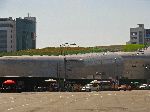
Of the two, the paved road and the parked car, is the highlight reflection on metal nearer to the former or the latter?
the parked car

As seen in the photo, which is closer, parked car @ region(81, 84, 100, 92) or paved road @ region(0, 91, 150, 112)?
paved road @ region(0, 91, 150, 112)

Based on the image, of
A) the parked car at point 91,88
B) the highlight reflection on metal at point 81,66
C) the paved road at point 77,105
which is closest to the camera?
the paved road at point 77,105

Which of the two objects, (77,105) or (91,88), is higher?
(77,105)

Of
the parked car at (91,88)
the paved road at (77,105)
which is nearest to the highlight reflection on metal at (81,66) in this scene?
the parked car at (91,88)

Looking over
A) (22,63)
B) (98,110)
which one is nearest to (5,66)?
(22,63)

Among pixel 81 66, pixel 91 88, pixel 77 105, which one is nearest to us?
pixel 77 105

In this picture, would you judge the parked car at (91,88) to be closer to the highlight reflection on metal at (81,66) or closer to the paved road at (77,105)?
the highlight reflection on metal at (81,66)

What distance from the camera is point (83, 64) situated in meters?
167

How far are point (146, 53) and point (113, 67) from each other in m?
11.9

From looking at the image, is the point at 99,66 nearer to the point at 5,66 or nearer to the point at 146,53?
the point at 146,53

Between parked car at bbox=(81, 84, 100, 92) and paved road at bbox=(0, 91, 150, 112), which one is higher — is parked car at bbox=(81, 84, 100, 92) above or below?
below

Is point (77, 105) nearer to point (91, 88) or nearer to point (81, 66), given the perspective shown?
point (91, 88)

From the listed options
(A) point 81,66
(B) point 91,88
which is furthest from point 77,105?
(A) point 81,66

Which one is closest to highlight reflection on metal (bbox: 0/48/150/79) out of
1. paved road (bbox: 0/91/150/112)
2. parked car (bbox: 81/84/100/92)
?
parked car (bbox: 81/84/100/92)
